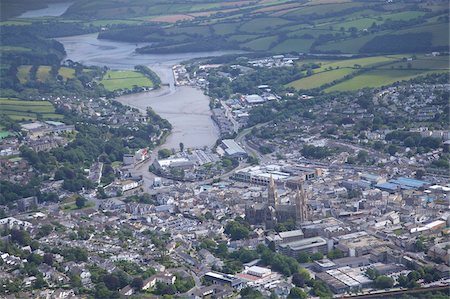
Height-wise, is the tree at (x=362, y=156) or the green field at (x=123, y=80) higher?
the tree at (x=362, y=156)

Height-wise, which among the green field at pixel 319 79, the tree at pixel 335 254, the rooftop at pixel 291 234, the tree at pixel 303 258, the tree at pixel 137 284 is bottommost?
the green field at pixel 319 79

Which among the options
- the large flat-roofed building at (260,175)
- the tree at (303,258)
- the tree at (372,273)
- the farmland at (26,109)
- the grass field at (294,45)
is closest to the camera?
the tree at (372,273)

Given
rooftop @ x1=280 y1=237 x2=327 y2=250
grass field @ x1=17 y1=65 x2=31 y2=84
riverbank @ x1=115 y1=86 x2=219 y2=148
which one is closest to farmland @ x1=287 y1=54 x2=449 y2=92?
riverbank @ x1=115 y1=86 x2=219 y2=148

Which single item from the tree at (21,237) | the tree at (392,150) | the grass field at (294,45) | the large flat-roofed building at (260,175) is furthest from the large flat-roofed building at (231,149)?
the grass field at (294,45)

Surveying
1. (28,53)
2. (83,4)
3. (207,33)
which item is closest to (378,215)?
(28,53)

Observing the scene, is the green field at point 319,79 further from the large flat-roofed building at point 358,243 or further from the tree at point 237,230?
the large flat-roofed building at point 358,243

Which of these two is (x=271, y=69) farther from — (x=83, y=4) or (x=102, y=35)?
(x=83, y=4)
